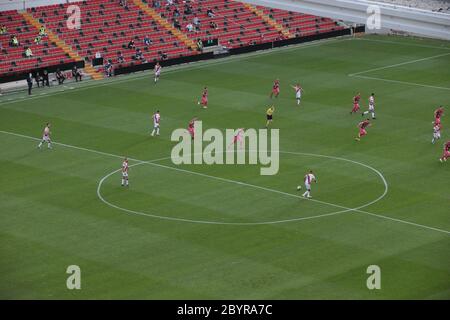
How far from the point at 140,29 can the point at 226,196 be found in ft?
152

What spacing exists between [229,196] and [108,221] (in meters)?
7.85

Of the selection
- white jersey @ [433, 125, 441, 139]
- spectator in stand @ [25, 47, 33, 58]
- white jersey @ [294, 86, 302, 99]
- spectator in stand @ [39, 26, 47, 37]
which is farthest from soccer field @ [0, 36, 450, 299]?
spectator in stand @ [39, 26, 47, 37]

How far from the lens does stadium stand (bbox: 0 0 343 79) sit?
96.4 meters

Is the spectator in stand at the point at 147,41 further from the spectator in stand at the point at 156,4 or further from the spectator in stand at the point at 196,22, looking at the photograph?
the spectator in stand at the point at 156,4

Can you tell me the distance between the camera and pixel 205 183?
63.4 m

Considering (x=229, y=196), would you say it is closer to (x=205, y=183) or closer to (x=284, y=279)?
(x=205, y=183)

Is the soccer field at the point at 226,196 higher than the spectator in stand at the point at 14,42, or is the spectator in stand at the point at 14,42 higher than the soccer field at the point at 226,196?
the spectator in stand at the point at 14,42

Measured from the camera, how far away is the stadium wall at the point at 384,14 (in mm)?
53438

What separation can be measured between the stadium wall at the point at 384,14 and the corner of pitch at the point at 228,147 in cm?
1036

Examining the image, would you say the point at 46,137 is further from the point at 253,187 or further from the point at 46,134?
the point at 253,187

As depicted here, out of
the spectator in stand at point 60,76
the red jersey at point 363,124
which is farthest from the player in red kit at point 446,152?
the spectator in stand at point 60,76

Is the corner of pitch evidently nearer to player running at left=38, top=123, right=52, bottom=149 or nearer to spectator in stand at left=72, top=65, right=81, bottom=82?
player running at left=38, top=123, right=52, bottom=149

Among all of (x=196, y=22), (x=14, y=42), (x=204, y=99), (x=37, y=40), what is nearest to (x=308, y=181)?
(x=204, y=99)
